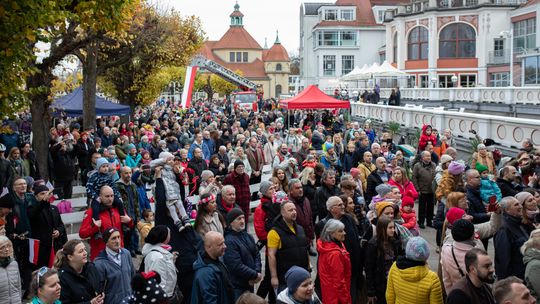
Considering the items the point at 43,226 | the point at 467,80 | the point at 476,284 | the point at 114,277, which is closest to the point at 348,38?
the point at 467,80

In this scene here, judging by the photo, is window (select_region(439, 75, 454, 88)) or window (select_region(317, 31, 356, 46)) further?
window (select_region(317, 31, 356, 46))

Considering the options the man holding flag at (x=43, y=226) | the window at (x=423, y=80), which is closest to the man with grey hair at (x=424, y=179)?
the man holding flag at (x=43, y=226)

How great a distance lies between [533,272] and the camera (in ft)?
19.1

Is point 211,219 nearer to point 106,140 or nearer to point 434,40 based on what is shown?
point 106,140

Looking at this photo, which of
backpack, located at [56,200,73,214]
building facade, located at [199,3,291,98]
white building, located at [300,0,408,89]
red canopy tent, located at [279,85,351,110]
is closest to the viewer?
backpack, located at [56,200,73,214]

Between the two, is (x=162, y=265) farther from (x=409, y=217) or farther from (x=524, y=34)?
(x=524, y=34)

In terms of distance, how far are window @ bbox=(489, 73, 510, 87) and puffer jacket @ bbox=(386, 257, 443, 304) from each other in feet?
152

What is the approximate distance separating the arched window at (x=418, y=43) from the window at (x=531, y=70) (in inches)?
933

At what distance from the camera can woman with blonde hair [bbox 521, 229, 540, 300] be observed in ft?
18.9

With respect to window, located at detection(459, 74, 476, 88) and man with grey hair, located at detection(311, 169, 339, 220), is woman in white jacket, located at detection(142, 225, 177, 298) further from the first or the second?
window, located at detection(459, 74, 476, 88)

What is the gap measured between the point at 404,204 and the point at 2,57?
594 cm

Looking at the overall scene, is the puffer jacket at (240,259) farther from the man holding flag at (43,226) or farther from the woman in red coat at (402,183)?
the woman in red coat at (402,183)

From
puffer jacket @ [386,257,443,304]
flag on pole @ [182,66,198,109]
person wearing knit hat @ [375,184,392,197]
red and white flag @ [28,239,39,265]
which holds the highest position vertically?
flag on pole @ [182,66,198,109]

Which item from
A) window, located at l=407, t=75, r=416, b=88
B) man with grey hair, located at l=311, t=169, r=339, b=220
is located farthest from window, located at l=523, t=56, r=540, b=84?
man with grey hair, located at l=311, t=169, r=339, b=220
